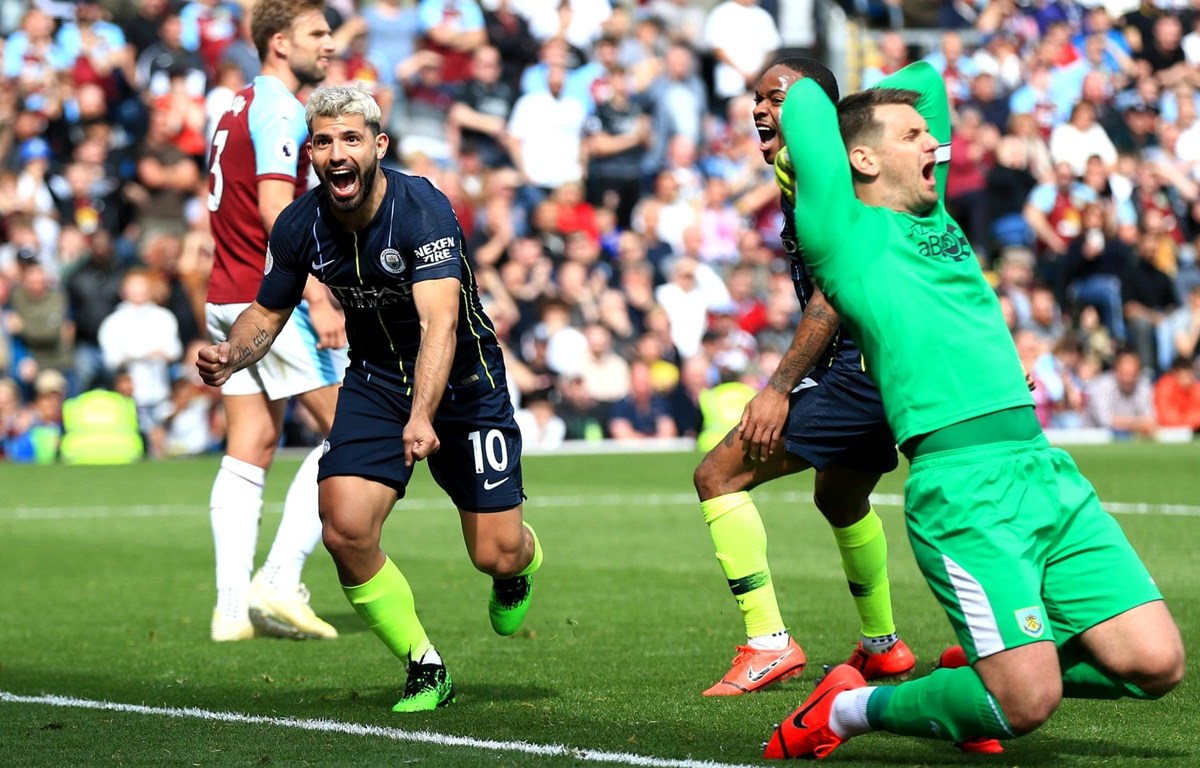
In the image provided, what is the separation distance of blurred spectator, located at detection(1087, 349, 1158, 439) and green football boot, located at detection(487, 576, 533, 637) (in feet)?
52.9

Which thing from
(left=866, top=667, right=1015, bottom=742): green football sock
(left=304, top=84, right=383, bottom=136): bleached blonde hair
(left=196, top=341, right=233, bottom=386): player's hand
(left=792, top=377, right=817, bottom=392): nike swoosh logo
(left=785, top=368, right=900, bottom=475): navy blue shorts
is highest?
(left=304, top=84, right=383, bottom=136): bleached blonde hair

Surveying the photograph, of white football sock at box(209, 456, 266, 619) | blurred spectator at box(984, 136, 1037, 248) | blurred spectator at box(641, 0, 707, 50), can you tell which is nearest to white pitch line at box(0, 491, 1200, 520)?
white football sock at box(209, 456, 266, 619)

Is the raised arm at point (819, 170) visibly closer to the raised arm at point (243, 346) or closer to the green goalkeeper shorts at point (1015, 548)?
the green goalkeeper shorts at point (1015, 548)

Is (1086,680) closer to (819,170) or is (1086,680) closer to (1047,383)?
(819,170)

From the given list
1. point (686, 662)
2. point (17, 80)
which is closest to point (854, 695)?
point (686, 662)

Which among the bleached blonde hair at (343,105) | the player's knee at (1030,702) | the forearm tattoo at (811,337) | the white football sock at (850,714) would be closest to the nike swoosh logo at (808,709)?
the white football sock at (850,714)

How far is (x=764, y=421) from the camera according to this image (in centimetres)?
665

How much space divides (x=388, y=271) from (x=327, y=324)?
204 cm

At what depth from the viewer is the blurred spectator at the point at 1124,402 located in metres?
22.2

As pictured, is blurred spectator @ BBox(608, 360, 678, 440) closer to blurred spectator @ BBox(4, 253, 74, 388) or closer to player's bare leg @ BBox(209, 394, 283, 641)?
blurred spectator @ BBox(4, 253, 74, 388)

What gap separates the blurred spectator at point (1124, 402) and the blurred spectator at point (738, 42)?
22.4 ft

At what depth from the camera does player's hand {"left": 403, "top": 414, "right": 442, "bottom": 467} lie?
237 inches

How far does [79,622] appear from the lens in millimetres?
9383

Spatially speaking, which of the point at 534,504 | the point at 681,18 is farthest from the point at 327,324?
the point at 681,18
